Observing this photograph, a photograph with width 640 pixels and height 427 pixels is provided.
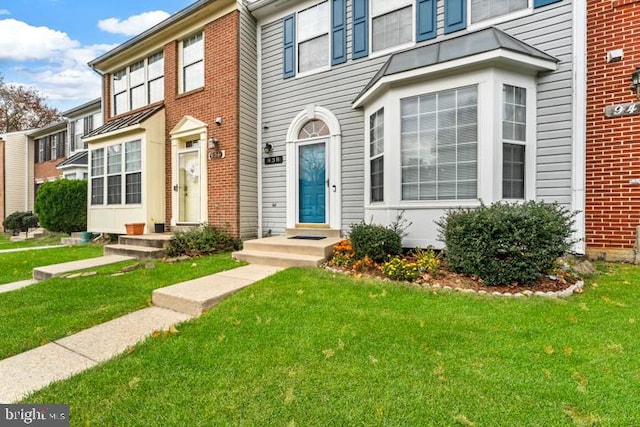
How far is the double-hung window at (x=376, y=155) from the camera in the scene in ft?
20.2

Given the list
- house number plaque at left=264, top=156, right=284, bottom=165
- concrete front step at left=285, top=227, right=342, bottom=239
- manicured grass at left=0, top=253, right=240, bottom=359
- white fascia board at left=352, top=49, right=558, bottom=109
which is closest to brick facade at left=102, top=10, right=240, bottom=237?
house number plaque at left=264, top=156, right=284, bottom=165

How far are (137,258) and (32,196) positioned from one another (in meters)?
18.2

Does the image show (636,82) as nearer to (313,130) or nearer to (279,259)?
(313,130)

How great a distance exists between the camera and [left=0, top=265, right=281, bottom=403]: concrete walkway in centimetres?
234

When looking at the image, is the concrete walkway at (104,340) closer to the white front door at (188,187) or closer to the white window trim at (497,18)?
the white front door at (188,187)

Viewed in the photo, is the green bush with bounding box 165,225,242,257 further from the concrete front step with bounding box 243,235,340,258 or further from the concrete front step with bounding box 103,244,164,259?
the concrete front step with bounding box 243,235,340,258

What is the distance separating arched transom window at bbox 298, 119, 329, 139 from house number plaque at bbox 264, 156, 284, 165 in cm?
74

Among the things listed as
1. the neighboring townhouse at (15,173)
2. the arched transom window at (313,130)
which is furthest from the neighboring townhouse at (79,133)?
the arched transom window at (313,130)

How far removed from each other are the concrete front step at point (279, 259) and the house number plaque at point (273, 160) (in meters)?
2.72

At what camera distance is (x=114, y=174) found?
371 inches

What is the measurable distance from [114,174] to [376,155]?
784cm

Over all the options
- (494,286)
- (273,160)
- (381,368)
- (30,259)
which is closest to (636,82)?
(494,286)

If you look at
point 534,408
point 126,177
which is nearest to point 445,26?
point 534,408

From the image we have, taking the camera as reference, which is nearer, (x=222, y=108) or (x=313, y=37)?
(x=313, y=37)
